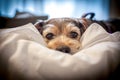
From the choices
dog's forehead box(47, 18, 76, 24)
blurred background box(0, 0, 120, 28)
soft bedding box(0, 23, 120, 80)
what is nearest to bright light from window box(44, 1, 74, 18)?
blurred background box(0, 0, 120, 28)

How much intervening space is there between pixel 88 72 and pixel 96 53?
3.2 inches

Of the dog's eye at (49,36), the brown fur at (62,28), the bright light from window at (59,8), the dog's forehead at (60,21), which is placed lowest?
the bright light from window at (59,8)

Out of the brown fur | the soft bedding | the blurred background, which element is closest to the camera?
the soft bedding

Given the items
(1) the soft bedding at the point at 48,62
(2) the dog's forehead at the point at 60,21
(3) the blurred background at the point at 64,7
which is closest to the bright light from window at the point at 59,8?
(3) the blurred background at the point at 64,7

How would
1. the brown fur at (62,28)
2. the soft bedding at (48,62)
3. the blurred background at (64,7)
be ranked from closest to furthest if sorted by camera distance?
the soft bedding at (48,62) < the brown fur at (62,28) < the blurred background at (64,7)

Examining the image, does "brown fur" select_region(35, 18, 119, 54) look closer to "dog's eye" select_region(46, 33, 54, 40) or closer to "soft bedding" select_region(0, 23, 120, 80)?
"dog's eye" select_region(46, 33, 54, 40)

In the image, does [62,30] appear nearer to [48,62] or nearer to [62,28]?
[62,28]

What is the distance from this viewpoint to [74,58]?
1.85 feet

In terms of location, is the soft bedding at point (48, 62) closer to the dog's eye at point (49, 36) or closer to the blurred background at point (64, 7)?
the dog's eye at point (49, 36)

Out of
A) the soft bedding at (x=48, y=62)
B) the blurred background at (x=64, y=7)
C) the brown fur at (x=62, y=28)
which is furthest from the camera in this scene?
the blurred background at (x=64, y=7)

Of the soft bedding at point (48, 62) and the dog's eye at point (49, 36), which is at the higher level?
the soft bedding at point (48, 62)

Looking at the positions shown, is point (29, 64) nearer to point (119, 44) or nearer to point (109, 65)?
point (109, 65)

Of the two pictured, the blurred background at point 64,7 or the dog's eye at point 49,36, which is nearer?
the dog's eye at point 49,36

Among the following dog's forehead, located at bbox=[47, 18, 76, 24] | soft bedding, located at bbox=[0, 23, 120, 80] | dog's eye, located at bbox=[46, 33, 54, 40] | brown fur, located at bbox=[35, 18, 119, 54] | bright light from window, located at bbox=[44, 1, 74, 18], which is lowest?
bright light from window, located at bbox=[44, 1, 74, 18]
